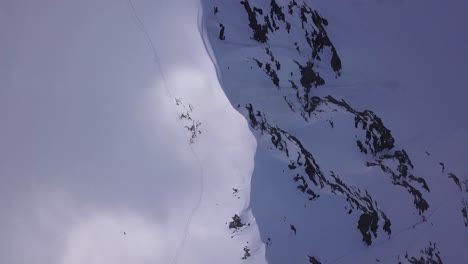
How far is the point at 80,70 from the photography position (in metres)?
10.3

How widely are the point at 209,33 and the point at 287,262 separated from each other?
24.1 ft

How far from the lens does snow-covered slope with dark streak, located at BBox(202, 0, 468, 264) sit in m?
10.8

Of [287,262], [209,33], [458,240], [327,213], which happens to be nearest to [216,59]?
[209,33]

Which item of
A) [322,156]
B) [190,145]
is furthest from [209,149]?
[322,156]

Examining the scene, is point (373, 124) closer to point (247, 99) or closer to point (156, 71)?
point (247, 99)

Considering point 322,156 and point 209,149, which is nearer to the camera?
point 209,149

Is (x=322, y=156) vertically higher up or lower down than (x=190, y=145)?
higher up

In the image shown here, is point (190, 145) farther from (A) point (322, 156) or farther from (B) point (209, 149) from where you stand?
(A) point (322, 156)

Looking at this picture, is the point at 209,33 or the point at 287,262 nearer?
the point at 287,262

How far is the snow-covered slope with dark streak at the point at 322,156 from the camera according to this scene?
10.8 meters

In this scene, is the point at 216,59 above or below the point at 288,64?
below

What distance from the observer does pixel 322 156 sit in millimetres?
14945

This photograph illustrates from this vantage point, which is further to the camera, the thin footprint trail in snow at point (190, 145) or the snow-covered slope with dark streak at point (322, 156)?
the snow-covered slope with dark streak at point (322, 156)

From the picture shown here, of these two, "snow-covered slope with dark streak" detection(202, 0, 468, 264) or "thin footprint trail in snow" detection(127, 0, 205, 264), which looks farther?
"snow-covered slope with dark streak" detection(202, 0, 468, 264)
